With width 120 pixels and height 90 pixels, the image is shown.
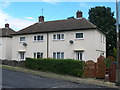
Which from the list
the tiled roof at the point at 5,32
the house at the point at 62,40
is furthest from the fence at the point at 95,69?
the tiled roof at the point at 5,32

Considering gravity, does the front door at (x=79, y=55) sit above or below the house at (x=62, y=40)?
below

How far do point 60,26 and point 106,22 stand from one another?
20.8 m

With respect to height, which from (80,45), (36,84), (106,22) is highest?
(106,22)

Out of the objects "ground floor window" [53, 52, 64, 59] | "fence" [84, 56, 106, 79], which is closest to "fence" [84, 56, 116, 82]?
"fence" [84, 56, 106, 79]

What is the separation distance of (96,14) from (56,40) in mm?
23918

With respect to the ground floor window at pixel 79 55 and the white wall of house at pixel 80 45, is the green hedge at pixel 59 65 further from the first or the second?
the ground floor window at pixel 79 55

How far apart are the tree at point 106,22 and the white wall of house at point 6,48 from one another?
21428mm

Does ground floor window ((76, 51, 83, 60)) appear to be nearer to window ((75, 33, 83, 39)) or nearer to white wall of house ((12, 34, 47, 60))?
window ((75, 33, 83, 39))

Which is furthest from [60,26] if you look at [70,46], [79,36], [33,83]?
[33,83]

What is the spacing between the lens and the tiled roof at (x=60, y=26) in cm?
2901

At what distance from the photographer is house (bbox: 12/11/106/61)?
2784 cm

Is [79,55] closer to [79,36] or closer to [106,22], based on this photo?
[79,36]

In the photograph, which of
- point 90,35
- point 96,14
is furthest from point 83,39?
point 96,14

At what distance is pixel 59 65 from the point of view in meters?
21.8
